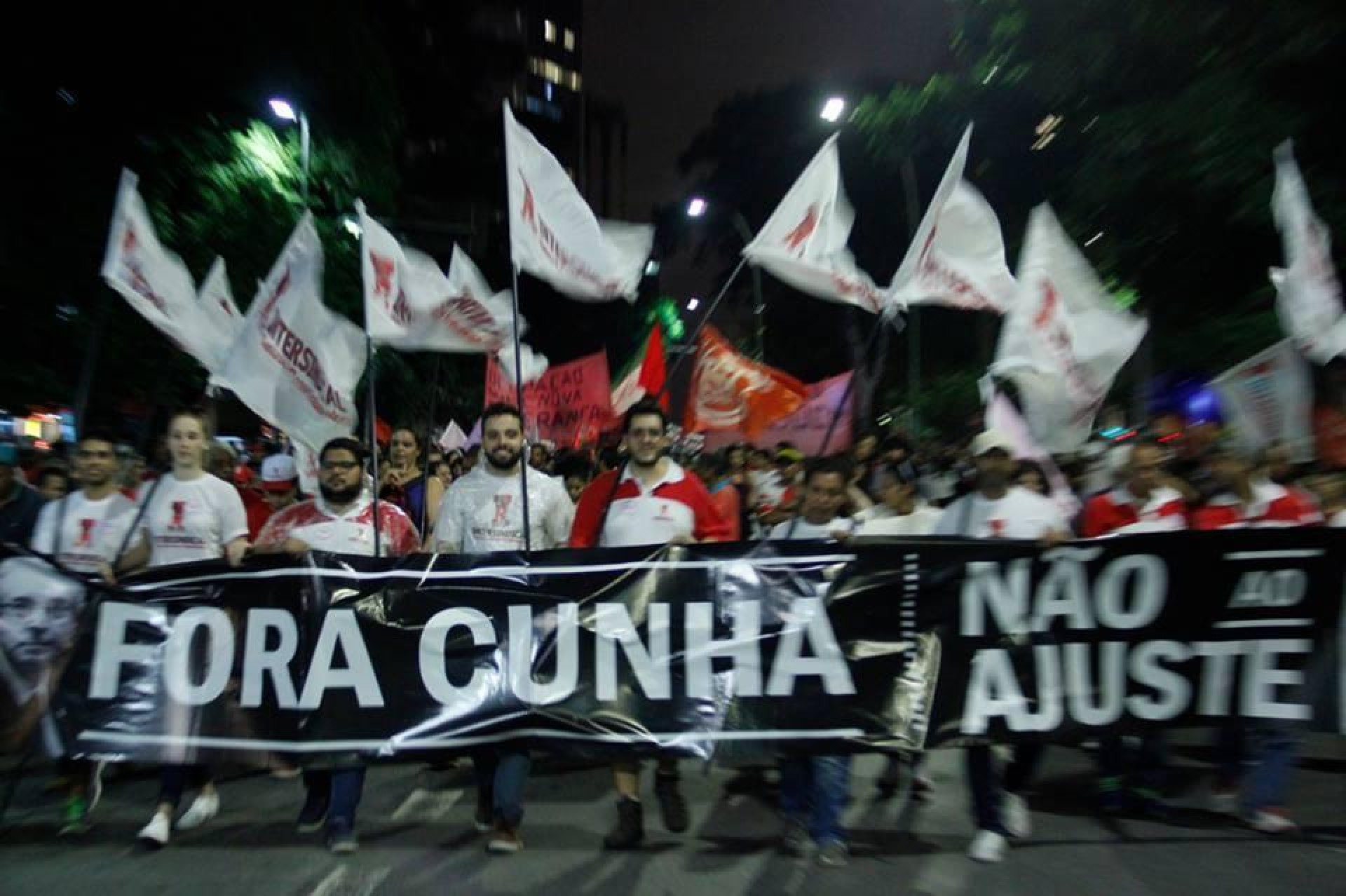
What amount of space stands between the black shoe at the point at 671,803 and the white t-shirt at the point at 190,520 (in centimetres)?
230

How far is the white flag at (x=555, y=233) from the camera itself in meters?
5.92

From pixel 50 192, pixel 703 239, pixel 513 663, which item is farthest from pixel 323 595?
pixel 703 239

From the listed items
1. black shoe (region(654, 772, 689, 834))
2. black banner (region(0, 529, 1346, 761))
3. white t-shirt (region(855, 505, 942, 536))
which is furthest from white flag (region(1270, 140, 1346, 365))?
black shoe (region(654, 772, 689, 834))

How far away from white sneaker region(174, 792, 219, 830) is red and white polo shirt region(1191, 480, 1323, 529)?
16.5ft

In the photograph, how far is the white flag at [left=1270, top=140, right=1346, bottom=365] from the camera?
6348mm

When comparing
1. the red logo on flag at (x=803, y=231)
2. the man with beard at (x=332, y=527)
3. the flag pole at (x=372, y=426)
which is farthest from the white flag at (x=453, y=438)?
the man with beard at (x=332, y=527)

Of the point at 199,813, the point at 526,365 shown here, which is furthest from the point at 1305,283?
the point at 526,365

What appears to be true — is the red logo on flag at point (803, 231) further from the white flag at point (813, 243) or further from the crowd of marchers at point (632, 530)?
the crowd of marchers at point (632, 530)

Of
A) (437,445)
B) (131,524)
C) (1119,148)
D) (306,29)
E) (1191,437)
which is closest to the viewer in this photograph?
(131,524)

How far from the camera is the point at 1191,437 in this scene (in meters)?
7.10

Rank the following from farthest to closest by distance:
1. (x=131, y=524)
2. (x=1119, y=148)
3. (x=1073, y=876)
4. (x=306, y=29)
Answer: (x=306, y=29), (x=1119, y=148), (x=131, y=524), (x=1073, y=876)

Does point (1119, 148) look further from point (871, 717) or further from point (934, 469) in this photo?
point (871, 717)

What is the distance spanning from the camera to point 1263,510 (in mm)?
5836

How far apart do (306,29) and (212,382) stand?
7.81 meters
